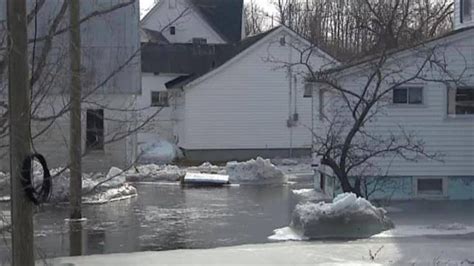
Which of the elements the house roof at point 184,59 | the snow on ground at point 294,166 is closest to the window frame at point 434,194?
the snow on ground at point 294,166

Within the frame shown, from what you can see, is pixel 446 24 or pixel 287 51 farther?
pixel 446 24

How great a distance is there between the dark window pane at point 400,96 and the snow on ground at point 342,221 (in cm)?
668

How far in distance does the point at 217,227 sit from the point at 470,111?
886 cm

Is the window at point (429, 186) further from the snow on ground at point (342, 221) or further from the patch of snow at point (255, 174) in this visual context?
the patch of snow at point (255, 174)

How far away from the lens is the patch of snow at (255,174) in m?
29.5

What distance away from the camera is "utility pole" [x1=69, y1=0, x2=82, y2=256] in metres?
8.00

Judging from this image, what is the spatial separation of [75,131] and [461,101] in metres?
13.5

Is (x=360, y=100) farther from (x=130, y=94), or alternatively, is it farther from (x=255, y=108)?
(x=255, y=108)

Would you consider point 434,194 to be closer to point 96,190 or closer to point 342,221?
point 342,221

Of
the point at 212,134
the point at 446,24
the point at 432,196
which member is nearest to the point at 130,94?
the point at 212,134

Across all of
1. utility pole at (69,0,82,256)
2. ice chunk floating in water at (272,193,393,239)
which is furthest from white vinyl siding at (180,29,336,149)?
ice chunk floating in water at (272,193,393,239)

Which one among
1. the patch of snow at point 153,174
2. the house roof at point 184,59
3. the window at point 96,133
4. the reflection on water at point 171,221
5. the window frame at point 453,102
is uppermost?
the house roof at point 184,59

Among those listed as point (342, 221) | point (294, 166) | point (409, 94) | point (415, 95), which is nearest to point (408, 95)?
point (409, 94)

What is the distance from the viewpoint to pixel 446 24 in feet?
179
